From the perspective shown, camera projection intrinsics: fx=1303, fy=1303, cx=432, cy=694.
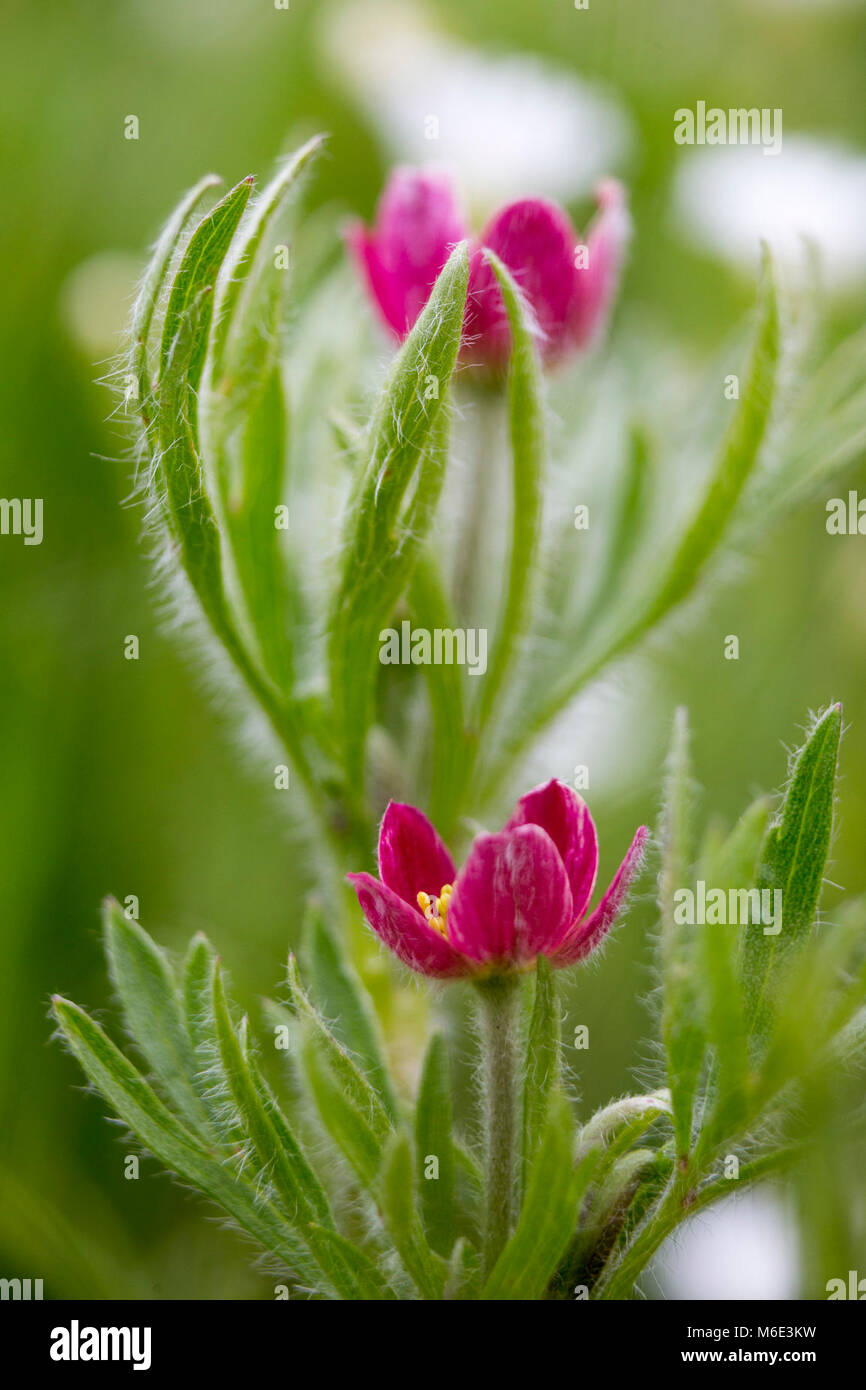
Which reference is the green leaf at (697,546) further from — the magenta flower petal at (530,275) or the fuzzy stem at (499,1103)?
the fuzzy stem at (499,1103)

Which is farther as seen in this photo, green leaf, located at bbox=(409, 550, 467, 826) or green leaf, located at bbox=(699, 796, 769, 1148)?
green leaf, located at bbox=(409, 550, 467, 826)

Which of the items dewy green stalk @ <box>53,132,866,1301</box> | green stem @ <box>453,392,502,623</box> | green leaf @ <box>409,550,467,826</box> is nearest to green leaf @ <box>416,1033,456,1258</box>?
dewy green stalk @ <box>53,132,866,1301</box>

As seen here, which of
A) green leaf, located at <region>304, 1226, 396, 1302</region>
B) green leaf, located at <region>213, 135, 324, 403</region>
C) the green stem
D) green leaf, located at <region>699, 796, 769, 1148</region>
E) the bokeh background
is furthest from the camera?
the bokeh background

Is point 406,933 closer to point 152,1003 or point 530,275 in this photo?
point 152,1003

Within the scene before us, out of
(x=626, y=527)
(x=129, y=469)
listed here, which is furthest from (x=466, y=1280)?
(x=129, y=469)

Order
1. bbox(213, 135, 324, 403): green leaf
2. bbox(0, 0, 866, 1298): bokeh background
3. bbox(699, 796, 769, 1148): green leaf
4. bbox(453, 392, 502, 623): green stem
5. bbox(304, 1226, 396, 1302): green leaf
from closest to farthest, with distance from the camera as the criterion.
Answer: bbox(699, 796, 769, 1148): green leaf → bbox(304, 1226, 396, 1302): green leaf → bbox(213, 135, 324, 403): green leaf → bbox(453, 392, 502, 623): green stem → bbox(0, 0, 866, 1298): bokeh background

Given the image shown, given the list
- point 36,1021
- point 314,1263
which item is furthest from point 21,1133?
point 314,1263

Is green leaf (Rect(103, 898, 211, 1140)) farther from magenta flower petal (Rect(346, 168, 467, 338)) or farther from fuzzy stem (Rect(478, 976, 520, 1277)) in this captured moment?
magenta flower petal (Rect(346, 168, 467, 338))
